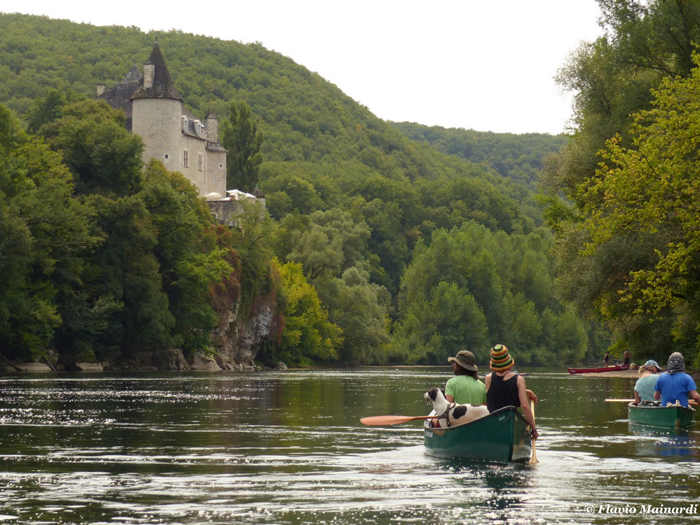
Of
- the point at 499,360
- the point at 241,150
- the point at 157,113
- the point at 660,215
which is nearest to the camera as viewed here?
the point at 499,360

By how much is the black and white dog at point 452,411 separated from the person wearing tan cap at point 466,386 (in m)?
0.15

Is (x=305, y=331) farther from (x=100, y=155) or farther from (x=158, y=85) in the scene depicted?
(x=100, y=155)

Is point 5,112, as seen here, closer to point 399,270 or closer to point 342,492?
point 342,492

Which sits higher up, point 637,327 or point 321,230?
point 321,230

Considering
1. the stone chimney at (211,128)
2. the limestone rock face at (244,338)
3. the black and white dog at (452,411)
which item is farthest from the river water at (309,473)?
the stone chimney at (211,128)

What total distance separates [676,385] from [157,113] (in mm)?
91052

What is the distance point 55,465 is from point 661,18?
3654 centimetres

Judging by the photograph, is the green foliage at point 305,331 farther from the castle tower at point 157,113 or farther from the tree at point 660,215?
the tree at point 660,215

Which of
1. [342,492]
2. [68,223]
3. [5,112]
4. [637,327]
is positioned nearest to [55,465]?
[342,492]

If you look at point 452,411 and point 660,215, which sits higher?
point 660,215

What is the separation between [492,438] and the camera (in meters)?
17.3

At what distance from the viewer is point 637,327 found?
49.7 meters

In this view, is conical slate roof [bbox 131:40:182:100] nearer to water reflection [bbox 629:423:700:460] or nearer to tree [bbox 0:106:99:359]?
tree [bbox 0:106:99:359]

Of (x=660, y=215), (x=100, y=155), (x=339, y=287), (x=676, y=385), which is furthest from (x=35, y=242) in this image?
(x=676, y=385)
